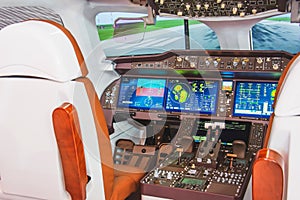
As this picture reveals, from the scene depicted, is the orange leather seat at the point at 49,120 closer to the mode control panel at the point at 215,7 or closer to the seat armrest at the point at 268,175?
the seat armrest at the point at 268,175

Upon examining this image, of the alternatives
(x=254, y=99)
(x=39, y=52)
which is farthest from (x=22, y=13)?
(x=254, y=99)

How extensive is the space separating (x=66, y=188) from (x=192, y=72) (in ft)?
3.89

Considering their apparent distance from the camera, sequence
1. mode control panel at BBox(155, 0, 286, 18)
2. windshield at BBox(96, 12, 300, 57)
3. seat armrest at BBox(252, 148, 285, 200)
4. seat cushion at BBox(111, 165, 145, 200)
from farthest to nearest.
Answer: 1. windshield at BBox(96, 12, 300, 57)
2. mode control panel at BBox(155, 0, 286, 18)
3. seat cushion at BBox(111, 165, 145, 200)
4. seat armrest at BBox(252, 148, 285, 200)

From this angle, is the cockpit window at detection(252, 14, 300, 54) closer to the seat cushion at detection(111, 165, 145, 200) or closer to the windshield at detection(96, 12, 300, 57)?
the windshield at detection(96, 12, 300, 57)

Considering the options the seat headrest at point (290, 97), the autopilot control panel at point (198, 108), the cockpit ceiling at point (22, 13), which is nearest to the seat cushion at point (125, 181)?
the autopilot control panel at point (198, 108)

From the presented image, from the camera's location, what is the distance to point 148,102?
8.82ft

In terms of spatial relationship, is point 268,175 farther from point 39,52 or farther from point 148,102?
point 148,102

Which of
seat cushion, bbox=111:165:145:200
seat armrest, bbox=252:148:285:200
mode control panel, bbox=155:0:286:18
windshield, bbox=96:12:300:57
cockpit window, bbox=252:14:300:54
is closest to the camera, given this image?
seat armrest, bbox=252:148:285:200

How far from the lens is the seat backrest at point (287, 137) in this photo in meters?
1.28

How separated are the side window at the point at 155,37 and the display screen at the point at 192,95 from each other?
352 millimetres

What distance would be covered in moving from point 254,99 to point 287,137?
3.71ft

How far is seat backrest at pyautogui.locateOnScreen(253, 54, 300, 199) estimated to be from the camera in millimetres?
1284

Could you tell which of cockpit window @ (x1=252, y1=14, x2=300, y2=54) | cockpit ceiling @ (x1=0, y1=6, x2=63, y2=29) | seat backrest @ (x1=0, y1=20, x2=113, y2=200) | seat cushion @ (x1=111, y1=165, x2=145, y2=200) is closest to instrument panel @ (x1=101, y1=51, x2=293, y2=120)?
seat cushion @ (x1=111, y1=165, x2=145, y2=200)

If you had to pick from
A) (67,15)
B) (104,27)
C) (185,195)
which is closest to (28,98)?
(185,195)
